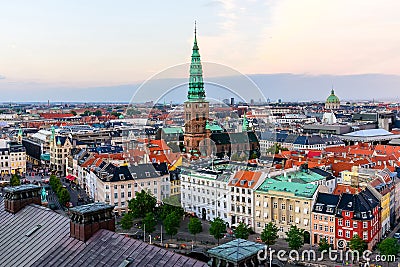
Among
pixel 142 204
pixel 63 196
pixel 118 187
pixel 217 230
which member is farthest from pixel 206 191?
pixel 63 196

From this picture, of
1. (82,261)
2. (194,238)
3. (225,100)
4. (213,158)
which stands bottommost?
(194,238)

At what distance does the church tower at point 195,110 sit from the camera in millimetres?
19828

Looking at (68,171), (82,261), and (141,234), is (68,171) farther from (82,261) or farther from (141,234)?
(82,261)

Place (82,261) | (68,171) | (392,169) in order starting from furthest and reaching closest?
(68,171) → (392,169) → (82,261)

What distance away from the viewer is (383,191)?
4212cm

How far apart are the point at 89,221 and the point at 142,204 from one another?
28.1m

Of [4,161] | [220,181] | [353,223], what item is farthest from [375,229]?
[4,161]

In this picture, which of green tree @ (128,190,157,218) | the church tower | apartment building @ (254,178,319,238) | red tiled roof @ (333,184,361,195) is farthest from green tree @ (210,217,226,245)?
the church tower

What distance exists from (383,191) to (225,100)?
28.2m

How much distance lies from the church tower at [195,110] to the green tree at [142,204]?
24.4 m

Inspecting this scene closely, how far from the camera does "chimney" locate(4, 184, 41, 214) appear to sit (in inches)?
846

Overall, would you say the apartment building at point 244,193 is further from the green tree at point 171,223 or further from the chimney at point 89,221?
the chimney at point 89,221

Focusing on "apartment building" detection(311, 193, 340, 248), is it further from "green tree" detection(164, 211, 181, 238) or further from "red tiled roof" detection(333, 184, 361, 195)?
"green tree" detection(164, 211, 181, 238)

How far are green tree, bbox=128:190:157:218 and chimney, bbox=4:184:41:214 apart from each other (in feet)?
74.0
